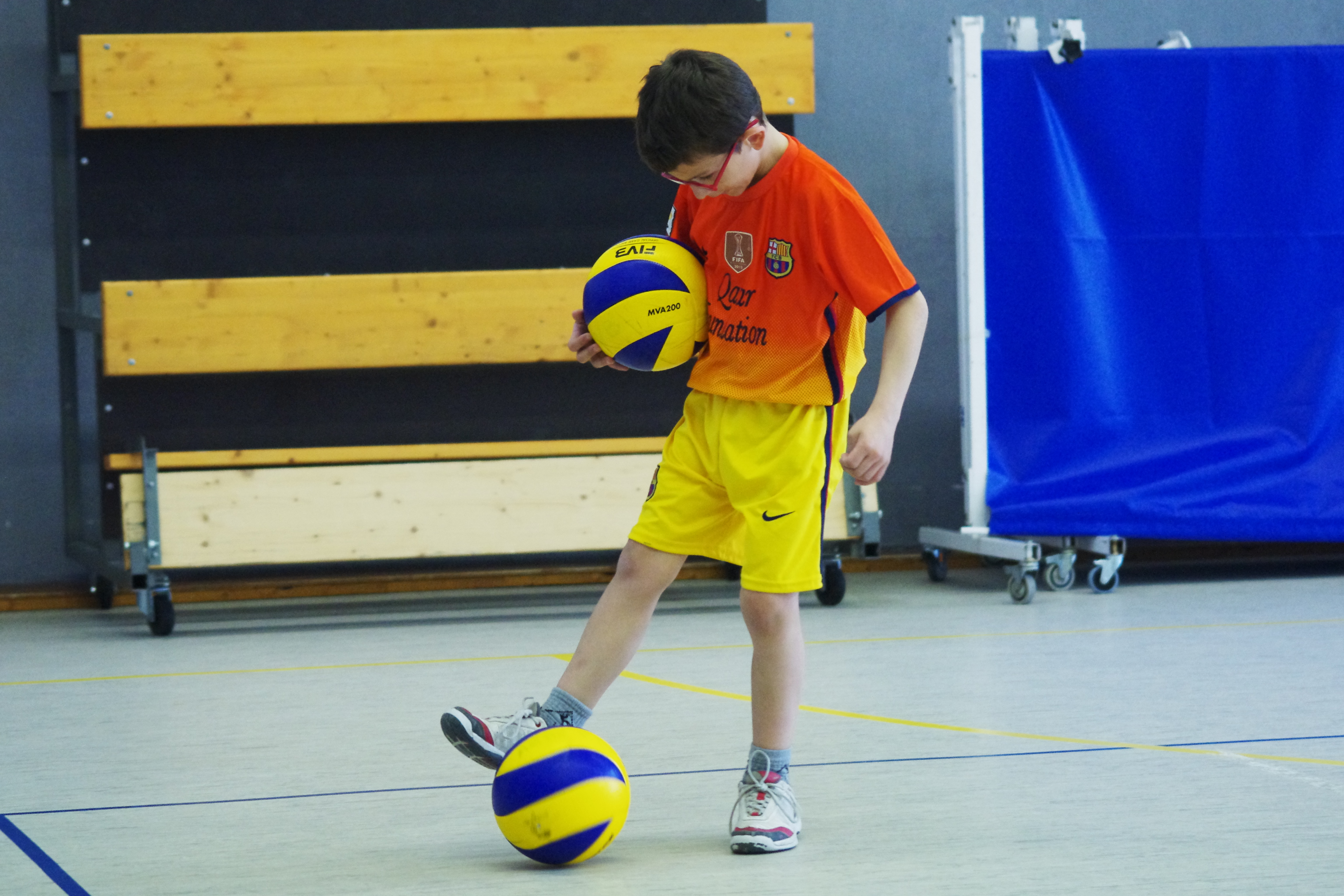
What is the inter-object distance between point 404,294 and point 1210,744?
2.96 metres

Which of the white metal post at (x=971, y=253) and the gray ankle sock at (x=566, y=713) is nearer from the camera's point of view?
the gray ankle sock at (x=566, y=713)

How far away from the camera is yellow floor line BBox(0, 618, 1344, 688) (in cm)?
373

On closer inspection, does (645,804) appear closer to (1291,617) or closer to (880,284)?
(880,284)

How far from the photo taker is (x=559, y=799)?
2.00 meters

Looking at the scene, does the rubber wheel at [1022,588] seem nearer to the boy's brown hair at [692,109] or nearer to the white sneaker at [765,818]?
the white sneaker at [765,818]

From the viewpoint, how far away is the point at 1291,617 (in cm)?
423

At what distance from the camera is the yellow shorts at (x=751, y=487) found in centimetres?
216

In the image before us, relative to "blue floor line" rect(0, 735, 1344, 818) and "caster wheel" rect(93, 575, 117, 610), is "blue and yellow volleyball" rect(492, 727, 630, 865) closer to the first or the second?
"blue floor line" rect(0, 735, 1344, 818)

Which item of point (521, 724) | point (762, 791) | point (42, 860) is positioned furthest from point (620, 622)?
point (42, 860)

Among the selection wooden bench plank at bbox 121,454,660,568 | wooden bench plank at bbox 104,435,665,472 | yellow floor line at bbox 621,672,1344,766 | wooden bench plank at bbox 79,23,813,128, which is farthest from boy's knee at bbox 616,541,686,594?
wooden bench plank at bbox 79,23,813,128

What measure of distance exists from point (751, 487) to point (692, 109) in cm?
56

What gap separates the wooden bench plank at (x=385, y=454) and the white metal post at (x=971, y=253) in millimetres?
1078

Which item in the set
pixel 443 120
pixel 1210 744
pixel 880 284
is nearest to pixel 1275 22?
pixel 443 120

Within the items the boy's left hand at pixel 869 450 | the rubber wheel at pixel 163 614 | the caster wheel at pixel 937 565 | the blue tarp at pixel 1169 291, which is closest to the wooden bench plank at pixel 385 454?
the rubber wheel at pixel 163 614
